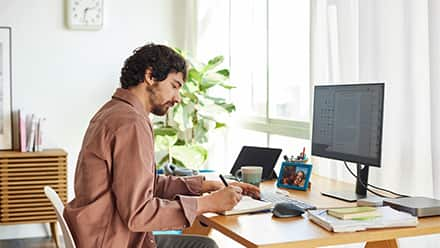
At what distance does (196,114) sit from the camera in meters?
4.52

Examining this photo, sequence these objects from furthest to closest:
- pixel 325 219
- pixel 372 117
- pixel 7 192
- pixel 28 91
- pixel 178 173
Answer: pixel 28 91 < pixel 7 192 < pixel 178 173 < pixel 372 117 < pixel 325 219

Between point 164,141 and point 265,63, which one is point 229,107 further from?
point 164,141

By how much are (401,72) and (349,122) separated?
339mm

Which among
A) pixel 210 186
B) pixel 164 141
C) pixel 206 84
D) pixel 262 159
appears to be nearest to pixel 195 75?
pixel 206 84

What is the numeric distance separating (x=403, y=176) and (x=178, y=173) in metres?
1.03

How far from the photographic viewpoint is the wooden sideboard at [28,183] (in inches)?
172

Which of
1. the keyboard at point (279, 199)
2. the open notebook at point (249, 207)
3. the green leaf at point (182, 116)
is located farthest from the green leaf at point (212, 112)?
the open notebook at point (249, 207)

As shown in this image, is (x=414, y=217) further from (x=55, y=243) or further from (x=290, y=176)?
(x=55, y=243)

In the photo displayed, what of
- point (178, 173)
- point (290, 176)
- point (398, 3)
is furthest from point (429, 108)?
point (178, 173)

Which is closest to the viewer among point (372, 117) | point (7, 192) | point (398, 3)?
point (372, 117)

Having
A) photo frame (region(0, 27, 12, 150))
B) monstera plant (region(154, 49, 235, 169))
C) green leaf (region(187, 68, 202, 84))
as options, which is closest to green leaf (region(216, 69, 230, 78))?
monstera plant (region(154, 49, 235, 169))

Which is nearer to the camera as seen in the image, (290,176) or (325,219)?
(325,219)

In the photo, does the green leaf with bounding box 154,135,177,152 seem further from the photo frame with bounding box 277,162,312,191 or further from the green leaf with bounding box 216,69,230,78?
the photo frame with bounding box 277,162,312,191

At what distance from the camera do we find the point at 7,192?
436 centimetres
